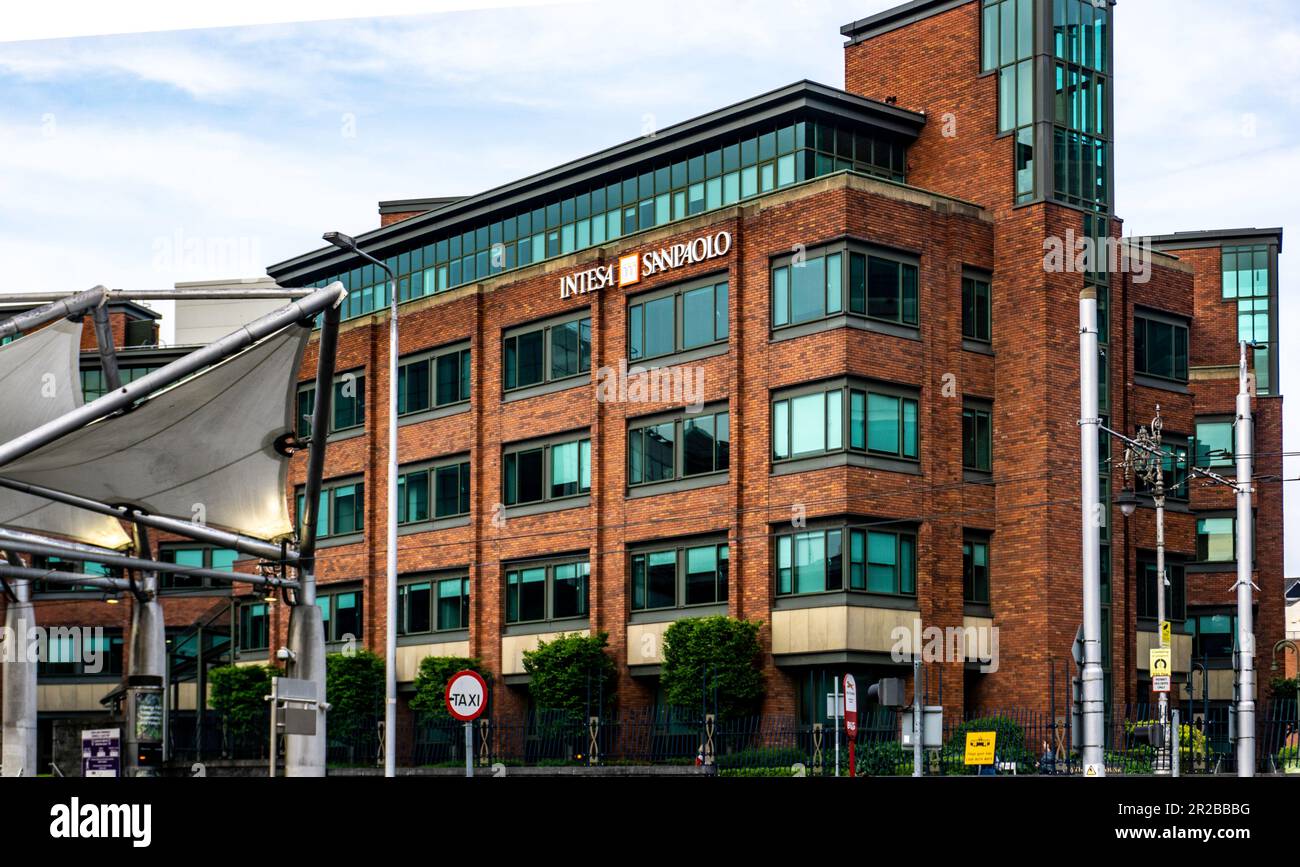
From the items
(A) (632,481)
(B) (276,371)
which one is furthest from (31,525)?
(A) (632,481)

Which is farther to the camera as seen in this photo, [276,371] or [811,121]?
[811,121]

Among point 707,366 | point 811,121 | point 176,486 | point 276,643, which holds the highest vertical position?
point 811,121

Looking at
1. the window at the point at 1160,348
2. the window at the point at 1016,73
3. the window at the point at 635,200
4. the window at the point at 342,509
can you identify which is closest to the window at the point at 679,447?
the window at the point at 635,200

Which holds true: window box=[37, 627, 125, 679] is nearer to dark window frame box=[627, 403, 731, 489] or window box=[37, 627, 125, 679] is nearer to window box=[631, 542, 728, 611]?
window box=[631, 542, 728, 611]

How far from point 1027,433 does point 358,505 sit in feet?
81.9

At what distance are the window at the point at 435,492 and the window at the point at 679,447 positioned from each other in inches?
329

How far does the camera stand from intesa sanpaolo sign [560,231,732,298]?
47.8 metres

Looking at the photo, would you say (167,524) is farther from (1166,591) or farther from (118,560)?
(1166,591)

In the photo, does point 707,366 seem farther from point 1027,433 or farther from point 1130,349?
point 1130,349

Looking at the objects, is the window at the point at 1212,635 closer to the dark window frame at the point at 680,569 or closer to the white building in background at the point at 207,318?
the dark window frame at the point at 680,569

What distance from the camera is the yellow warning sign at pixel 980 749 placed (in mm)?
30312

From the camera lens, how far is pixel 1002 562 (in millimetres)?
46625

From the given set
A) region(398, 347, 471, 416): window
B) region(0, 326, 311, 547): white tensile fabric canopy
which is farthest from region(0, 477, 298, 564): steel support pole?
region(398, 347, 471, 416): window

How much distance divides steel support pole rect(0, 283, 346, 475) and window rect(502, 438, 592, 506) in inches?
1123
